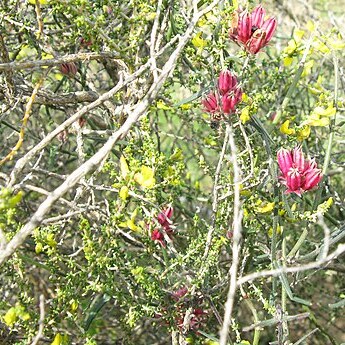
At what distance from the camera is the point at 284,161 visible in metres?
1.43

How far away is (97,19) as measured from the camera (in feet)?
4.63

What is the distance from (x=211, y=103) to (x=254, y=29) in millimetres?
190

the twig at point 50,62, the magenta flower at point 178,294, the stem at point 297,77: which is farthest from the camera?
the stem at point 297,77

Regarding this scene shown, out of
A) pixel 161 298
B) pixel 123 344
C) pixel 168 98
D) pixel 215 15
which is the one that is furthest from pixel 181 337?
pixel 215 15

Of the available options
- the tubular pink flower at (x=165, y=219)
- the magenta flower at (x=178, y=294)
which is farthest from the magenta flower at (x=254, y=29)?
the magenta flower at (x=178, y=294)

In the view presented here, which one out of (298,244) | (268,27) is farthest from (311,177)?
(268,27)

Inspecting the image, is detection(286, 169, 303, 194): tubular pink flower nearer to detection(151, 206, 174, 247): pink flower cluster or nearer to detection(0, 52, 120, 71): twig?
detection(151, 206, 174, 247): pink flower cluster

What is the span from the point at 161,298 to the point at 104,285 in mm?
144

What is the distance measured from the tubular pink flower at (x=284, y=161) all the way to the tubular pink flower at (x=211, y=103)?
0.18 meters

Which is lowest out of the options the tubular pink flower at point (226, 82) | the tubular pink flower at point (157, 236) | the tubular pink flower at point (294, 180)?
the tubular pink flower at point (157, 236)

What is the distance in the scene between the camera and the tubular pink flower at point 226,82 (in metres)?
1.45

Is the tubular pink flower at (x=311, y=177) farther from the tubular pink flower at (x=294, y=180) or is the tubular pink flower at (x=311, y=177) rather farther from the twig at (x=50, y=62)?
the twig at (x=50, y=62)

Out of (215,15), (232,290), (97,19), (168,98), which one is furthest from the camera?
(168,98)

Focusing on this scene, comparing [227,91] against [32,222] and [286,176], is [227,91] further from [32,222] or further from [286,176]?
[32,222]
